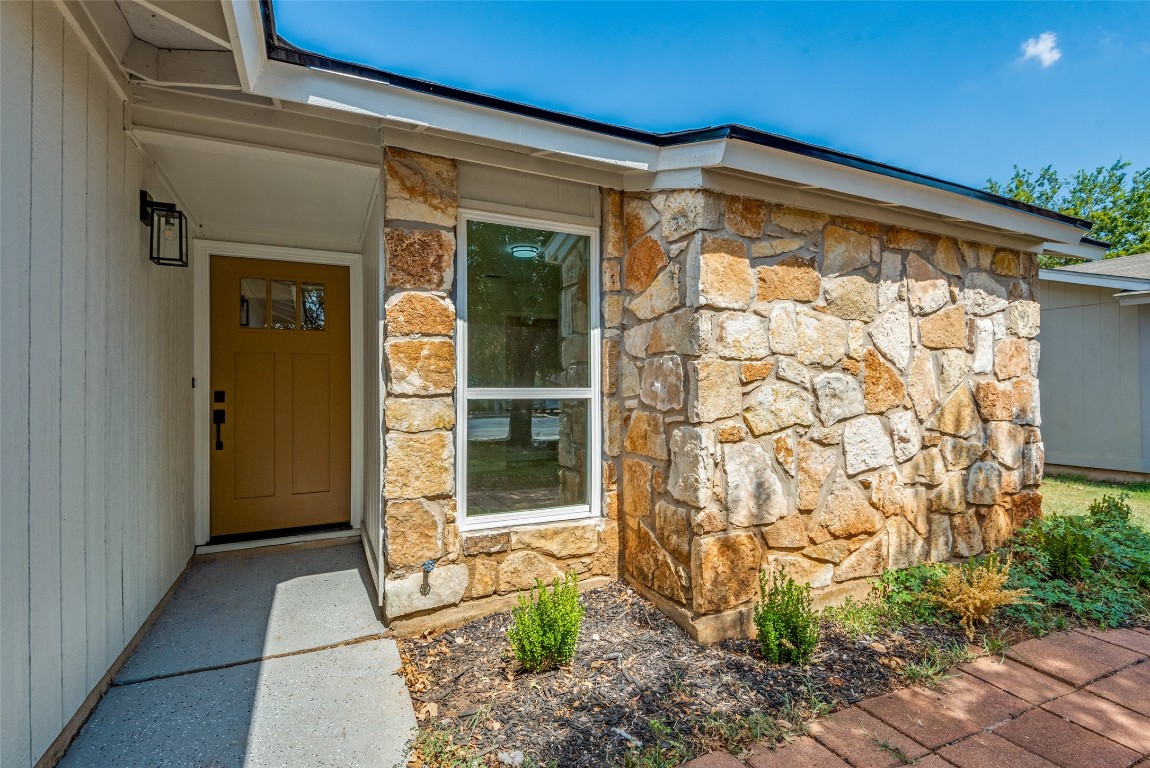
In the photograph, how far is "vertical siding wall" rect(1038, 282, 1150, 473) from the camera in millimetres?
6434

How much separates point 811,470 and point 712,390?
77 centimetres

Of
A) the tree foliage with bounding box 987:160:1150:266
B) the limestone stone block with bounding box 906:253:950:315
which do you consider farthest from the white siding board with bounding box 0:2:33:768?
the tree foliage with bounding box 987:160:1150:266

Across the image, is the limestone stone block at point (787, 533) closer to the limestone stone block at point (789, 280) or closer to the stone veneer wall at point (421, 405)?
the limestone stone block at point (789, 280)

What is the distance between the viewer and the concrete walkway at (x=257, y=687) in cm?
181

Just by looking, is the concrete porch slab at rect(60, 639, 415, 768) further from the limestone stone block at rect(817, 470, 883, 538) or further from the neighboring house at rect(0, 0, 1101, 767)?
the limestone stone block at rect(817, 470, 883, 538)

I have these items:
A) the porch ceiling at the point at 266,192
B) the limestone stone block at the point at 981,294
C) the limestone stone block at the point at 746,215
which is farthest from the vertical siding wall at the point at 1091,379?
the porch ceiling at the point at 266,192

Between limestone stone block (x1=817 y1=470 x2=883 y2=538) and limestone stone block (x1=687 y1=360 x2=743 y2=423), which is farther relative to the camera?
limestone stone block (x1=817 y1=470 x2=883 y2=538)

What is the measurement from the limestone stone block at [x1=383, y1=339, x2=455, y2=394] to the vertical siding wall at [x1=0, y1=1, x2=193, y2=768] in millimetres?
1105

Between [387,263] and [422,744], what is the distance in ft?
6.46

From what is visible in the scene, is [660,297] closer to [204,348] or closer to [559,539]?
[559,539]

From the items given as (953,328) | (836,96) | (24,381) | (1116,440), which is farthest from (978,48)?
(24,381)

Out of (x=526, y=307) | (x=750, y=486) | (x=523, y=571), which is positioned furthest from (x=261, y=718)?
(x=750, y=486)

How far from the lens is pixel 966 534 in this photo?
3.37m

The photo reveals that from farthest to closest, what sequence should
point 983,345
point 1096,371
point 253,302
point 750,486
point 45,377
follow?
point 1096,371, point 253,302, point 983,345, point 750,486, point 45,377
